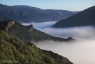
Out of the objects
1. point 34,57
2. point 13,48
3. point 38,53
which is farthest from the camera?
point 38,53

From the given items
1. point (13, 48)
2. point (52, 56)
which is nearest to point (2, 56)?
point (13, 48)


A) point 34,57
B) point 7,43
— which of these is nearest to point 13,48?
point 7,43

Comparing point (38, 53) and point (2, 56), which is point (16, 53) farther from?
point (38, 53)

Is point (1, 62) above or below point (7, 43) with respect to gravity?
below

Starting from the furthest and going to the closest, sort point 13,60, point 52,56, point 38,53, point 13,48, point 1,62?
point 52,56
point 38,53
point 13,48
point 13,60
point 1,62

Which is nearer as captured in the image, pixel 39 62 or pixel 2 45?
pixel 2 45

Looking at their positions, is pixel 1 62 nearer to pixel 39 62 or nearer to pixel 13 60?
pixel 13 60

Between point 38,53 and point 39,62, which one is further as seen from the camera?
point 38,53

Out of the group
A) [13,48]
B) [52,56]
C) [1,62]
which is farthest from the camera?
[52,56]

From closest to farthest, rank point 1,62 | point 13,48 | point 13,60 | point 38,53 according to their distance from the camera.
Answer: point 1,62, point 13,60, point 13,48, point 38,53
